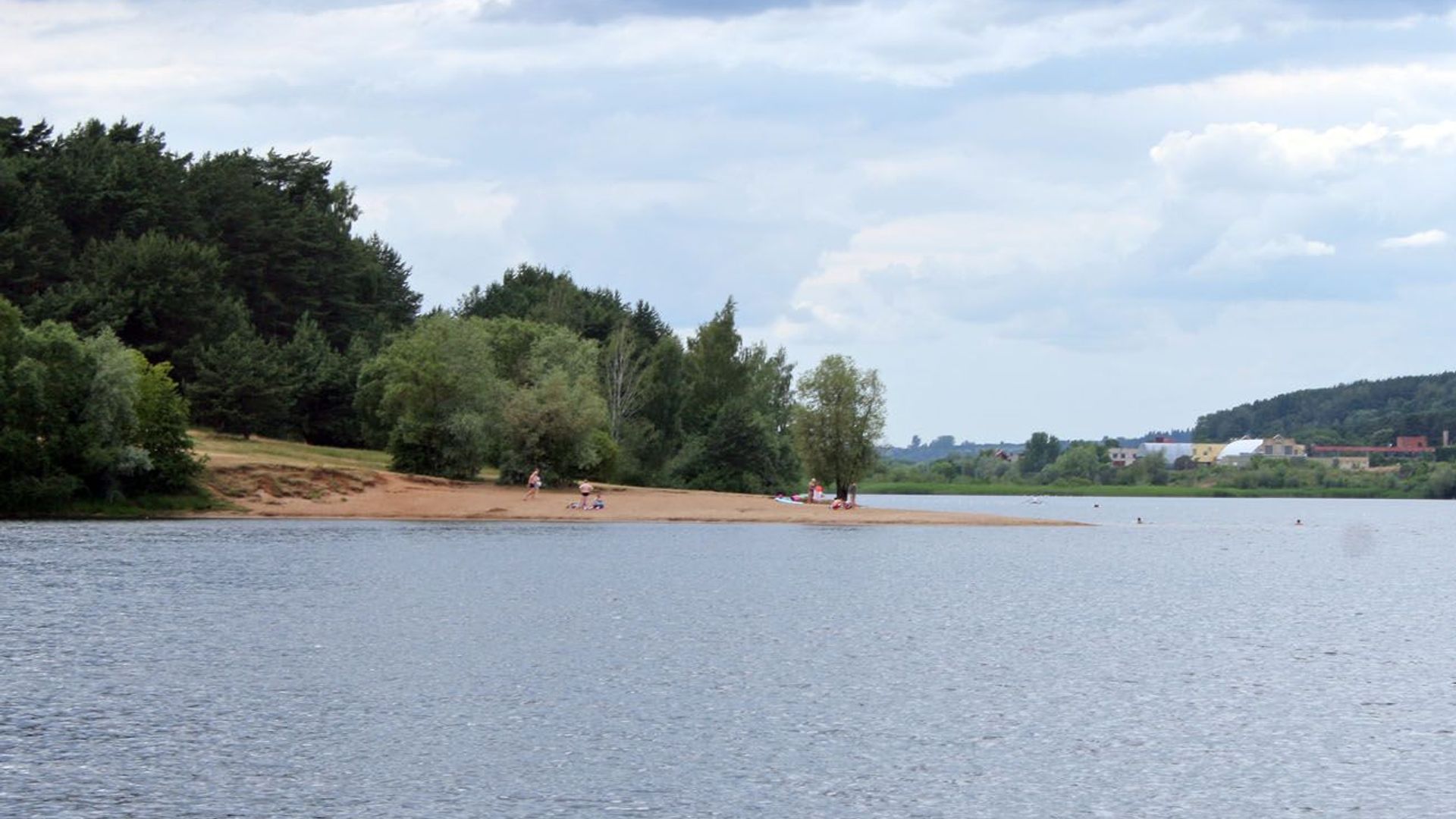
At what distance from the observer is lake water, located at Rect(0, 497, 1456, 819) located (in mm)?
26250

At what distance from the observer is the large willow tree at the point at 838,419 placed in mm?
117875

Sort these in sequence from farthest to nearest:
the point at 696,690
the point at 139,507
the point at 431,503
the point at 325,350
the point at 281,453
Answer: the point at 325,350 < the point at 281,453 < the point at 431,503 < the point at 139,507 < the point at 696,690

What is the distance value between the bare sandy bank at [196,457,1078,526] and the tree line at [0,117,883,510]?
4203mm

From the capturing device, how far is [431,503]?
103312 millimetres

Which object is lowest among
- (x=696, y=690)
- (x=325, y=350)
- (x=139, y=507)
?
(x=696, y=690)

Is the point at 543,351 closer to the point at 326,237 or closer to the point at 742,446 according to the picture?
the point at 742,446

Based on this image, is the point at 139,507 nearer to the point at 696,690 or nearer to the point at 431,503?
the point at 431,503

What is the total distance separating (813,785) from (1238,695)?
14083 millimetres

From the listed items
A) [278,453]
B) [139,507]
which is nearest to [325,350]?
[278,453]

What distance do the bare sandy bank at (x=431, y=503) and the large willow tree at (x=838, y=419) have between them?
155 inches

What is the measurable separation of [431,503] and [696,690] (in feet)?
227

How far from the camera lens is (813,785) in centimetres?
2681

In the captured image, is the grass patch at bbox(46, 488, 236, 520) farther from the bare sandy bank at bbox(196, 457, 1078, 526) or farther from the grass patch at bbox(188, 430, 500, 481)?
the grass patch at bbox(188, 430, 500, 481)

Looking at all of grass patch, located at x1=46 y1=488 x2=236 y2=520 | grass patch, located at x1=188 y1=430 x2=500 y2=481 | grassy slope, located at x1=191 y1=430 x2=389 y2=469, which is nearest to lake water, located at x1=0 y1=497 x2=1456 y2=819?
grass patch, located at x1=46 y1=488 x2=236 y2=520
